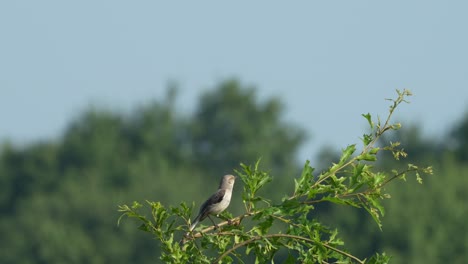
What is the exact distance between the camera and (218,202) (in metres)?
10.3

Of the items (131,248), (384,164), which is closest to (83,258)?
(131,248)

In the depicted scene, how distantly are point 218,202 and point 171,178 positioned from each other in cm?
8628

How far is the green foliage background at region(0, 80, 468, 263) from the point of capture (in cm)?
7238

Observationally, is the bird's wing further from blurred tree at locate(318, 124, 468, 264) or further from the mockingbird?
blurred tree at locate(318, 124, 468, 264)

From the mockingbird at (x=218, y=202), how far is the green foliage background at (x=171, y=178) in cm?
5356

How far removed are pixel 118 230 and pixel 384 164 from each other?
16332 mm

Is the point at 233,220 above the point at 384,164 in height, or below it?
below

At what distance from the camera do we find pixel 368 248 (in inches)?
2778

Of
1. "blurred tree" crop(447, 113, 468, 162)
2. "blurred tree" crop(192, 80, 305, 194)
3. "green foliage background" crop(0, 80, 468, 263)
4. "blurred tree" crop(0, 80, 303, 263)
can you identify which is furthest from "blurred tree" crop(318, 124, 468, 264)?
"blurred tree" crop(192, 80, 305, 194)

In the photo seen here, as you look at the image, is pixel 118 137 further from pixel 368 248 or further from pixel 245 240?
pixel 245 240

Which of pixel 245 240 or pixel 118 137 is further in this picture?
pixel 118 137

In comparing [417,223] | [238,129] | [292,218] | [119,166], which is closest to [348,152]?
[292,218]

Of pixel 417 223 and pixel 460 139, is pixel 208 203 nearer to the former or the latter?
pixel 417 223

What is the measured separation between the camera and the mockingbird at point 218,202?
9859 millimetres
